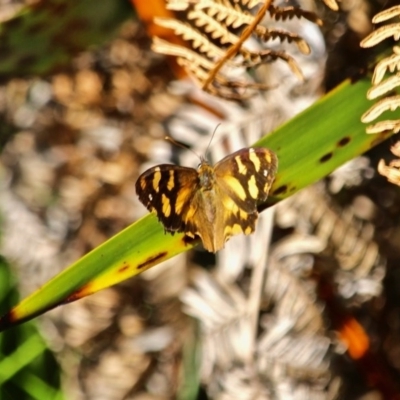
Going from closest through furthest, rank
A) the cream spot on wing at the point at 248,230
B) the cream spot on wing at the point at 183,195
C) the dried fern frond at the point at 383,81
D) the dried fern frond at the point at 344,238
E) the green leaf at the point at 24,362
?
1. the dried fern frond at the point at 383,81
2. the cream spot on wing at the point at 248,230
3. the cream spot on wing at the point at 183,195
4. the dried fern frond at the point at 344,238
5. the green leaf at the point at 24,362

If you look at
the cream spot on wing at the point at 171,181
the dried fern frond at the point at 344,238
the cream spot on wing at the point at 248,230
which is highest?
the cream spot on wing at the point at 171,181

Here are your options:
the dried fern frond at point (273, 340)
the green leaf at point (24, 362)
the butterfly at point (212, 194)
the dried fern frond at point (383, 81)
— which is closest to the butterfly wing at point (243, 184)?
the butterfly at point (212, 194)

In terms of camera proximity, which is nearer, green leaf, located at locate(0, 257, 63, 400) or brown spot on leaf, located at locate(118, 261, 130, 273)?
brown spot on leaf, located at locate(118, 261, 130, 273)

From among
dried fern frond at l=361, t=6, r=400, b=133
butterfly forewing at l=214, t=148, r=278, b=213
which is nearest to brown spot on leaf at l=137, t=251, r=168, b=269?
butterfly forewing at l=214, t=148, r=278, b=213

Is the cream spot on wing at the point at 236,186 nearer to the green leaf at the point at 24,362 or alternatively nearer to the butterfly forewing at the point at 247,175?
the butterfly forewing at the point at 247,175

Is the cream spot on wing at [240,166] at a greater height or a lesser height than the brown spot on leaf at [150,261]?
lesser

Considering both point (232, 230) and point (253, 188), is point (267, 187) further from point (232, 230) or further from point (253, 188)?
point (232, 230)

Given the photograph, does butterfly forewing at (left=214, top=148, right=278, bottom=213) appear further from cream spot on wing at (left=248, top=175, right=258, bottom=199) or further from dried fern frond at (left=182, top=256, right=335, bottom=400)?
dried fern frond at (left=182, top=256, right=335, bottom=400)
